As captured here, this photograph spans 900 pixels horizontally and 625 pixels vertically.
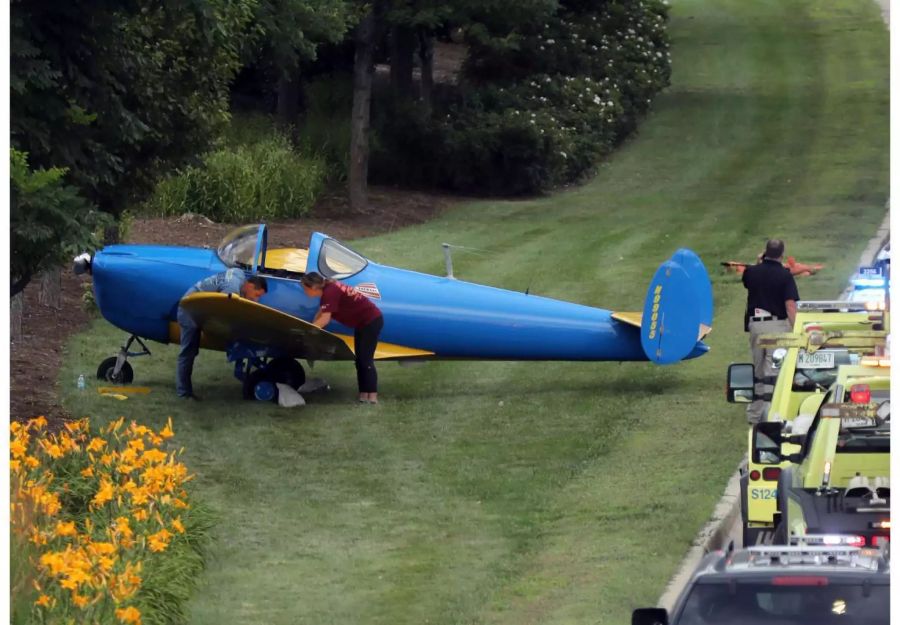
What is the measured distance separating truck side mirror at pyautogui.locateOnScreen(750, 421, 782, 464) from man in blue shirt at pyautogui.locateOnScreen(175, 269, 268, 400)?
284 inches

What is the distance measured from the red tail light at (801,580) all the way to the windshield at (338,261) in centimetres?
1034

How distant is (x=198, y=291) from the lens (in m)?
16.6

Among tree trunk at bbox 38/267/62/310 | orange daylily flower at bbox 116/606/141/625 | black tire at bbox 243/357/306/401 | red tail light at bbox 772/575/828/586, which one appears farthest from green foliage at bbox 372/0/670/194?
red tail light at bbox 772/575/828/586

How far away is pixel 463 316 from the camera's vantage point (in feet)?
55.5

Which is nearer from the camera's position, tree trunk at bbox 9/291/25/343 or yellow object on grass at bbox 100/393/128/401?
yellow object on grass at bbox 100/393/128/401

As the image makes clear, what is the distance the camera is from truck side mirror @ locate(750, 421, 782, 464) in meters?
10.2

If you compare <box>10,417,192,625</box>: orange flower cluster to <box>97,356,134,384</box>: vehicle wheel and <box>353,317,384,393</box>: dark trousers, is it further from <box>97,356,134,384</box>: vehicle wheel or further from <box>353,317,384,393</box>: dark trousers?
<box>97,356,134,384</box>: vehicle wheel

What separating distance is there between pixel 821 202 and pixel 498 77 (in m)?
9.20

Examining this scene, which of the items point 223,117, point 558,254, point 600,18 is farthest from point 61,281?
point 600,18

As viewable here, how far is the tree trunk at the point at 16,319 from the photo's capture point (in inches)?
709

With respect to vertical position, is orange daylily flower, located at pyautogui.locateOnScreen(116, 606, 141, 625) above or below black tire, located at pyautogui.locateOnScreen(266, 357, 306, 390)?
above

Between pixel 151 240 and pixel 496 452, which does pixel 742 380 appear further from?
pixel 151 240

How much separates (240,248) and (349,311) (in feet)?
4.71


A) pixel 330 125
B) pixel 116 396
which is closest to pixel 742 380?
pixel 116 396
